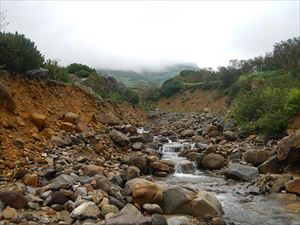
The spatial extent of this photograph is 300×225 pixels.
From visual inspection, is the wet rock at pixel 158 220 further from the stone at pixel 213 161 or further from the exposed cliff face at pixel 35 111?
the stone at pixel 213 161

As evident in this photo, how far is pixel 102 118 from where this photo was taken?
1969cm

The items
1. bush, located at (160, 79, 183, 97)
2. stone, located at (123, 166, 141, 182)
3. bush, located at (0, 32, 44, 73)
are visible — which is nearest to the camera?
stone, located at (123, 166, 141, 182)

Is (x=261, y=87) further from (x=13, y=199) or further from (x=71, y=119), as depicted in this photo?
(x=13, y=199)

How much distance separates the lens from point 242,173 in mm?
13680

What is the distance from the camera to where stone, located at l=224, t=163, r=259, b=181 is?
534 inches

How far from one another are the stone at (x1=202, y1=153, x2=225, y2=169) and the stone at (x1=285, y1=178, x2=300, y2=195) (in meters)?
4.65

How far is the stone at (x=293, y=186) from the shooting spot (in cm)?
1122

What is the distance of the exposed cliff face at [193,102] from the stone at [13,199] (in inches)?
1428

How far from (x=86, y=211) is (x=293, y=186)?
634 centimetres

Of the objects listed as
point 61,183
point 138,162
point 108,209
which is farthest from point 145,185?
point 138,162

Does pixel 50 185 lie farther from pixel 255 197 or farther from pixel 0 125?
pixel 255 197

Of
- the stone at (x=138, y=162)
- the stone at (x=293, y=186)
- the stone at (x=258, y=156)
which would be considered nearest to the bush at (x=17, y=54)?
the stone at (x=138, y=162)

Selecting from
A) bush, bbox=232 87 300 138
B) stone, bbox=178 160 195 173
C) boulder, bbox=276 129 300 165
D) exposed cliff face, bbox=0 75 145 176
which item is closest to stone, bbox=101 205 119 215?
exposed cliff face, bbox=0 75 145 176

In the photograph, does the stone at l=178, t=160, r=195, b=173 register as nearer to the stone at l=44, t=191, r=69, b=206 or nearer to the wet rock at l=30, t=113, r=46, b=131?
the wet rock at l=30, t=113, r=46, b=131
